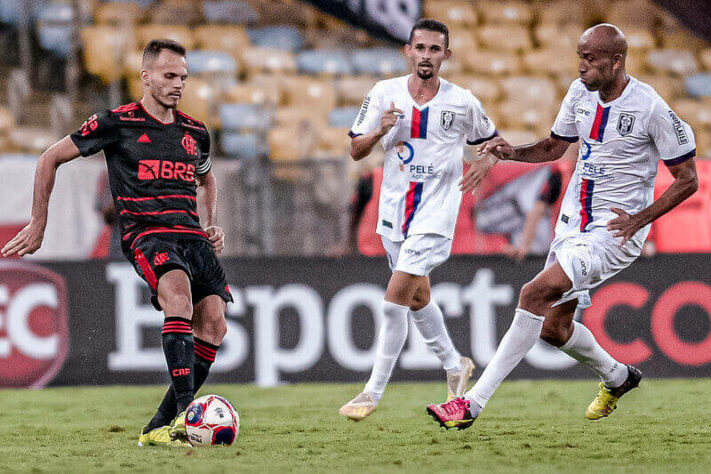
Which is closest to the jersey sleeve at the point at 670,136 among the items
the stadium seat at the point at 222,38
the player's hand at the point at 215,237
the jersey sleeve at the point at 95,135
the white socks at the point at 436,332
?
the white socks at the point at 436,332

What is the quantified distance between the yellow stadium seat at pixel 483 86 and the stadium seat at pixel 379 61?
2.60 ft

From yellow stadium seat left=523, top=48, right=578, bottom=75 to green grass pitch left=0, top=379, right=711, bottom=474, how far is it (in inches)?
217

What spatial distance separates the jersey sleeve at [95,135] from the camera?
514cm

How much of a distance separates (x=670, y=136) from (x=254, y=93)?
7.02 metres

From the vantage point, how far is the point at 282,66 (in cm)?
1199

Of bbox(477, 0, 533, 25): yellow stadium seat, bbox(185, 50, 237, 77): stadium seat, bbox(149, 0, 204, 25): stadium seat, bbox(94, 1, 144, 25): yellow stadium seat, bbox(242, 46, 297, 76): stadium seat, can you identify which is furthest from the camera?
bbox(477, 0, 533, 25): yellow stadium seat

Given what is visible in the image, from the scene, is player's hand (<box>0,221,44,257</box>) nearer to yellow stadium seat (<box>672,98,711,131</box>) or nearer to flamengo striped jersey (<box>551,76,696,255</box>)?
flamengo striped jersey (<box>551,76,696,255</box>)

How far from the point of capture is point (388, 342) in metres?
5.80

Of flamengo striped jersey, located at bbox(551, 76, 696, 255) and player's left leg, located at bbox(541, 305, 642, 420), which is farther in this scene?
player's left leg, located at bbox(541, 305, 642, 420)

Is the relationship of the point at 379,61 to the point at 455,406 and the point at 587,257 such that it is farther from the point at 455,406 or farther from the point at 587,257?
the point at 455,406

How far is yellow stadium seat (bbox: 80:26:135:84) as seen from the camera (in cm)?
1120

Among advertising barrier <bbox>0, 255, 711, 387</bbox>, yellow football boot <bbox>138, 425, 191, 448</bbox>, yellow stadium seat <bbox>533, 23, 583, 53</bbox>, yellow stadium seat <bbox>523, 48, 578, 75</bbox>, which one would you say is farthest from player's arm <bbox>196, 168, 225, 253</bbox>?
yellow stadium seat <bbox>533, 23, 583, 53</bbox>

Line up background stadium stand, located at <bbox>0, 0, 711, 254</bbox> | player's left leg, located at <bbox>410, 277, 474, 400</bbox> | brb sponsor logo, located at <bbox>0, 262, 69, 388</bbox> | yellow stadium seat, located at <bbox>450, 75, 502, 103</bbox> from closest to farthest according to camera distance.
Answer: player's left leg, located at <bbox>410, 277, 474, 400</bbox>
brb sponsor logo, located at <bbox>0, 262, 69, 388</bbox>
background stadium stand, located at <bbox>0, 0, 711, 254</bbox>
yellow stadium seat, located at <bbox>450, 75, 502, 103</bbox>

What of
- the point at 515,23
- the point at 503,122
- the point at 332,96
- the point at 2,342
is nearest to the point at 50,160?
the point at 2,342
